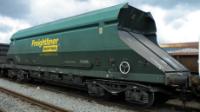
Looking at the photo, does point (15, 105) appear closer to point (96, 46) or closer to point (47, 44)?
point (96, 46)

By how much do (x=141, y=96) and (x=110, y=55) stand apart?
5.88ft

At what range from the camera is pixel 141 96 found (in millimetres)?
8094

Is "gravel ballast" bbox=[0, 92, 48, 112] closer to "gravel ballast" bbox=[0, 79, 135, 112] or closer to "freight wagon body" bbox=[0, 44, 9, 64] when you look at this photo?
"gravel ballast" bbox=[0, 79, 135, 112]

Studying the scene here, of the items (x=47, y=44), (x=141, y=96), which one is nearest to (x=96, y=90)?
(x=141, y=96)

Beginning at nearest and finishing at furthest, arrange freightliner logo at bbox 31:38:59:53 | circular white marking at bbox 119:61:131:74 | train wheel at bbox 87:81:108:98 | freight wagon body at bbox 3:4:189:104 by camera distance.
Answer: freight wagon body at bbox 3:4:189:104 < circular white marking at bbox 119:61:131:74 < train wheel at bbox 87:81:108:98 < freightliner logo at bbox 31:38:59:53

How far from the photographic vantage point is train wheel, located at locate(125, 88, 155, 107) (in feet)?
26.1

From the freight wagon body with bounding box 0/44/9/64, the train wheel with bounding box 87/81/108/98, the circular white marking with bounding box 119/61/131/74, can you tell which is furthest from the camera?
the freight wagon body with bounding box 0/44/9/64

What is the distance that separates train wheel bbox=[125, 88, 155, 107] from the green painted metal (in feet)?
1.24

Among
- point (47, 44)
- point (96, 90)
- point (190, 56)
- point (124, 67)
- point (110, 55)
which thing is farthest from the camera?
point (47, 44)

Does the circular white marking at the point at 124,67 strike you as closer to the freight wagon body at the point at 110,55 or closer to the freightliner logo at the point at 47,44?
the freight wagon body at the point at 110,55

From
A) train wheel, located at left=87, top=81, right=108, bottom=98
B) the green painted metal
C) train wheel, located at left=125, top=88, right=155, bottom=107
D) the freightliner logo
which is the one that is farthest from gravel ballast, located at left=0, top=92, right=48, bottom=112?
the freightliner logo

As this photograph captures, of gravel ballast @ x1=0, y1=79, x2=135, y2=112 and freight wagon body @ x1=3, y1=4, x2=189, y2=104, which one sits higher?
freight wagon body @ x1=3, y1=4, x2=189, y2=104

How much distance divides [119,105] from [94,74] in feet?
5.06

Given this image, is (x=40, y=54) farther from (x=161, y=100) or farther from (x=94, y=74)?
(x=161, y=100)
